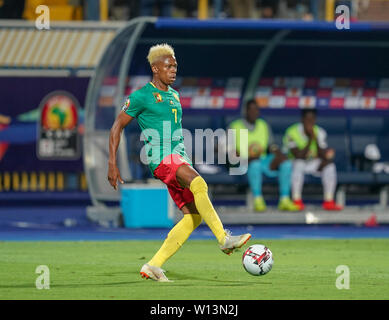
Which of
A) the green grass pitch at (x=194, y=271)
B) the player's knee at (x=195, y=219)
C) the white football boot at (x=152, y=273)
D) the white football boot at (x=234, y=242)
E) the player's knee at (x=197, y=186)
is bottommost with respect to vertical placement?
the green grass pitch at (x=194, y=271)

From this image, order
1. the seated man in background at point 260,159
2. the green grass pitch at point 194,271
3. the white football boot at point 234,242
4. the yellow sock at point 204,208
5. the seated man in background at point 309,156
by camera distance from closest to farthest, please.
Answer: the green grass pitch at point 194,271, the white football boot at point 234,242, the yellow sock at point 204,208, the seated man in background at point 260,159, the seated man in background at point 309,156

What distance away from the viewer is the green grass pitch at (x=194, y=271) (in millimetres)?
9781

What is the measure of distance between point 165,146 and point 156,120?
254 mm

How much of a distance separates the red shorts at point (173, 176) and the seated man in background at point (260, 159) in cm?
838

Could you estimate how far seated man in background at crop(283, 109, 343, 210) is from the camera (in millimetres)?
Answer: 19406

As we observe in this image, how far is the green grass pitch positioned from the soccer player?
1.29 ft

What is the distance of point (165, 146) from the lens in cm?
1068

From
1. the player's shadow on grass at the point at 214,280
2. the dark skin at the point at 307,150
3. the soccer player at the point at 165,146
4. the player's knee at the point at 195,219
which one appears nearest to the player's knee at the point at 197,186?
the soccer player at the point at 165,146

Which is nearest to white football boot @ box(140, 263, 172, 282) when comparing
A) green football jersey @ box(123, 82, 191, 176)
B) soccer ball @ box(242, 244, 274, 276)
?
soccer ball @ box(242, 244, 274, 276)

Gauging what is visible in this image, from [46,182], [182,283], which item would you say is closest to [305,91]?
[46,182]

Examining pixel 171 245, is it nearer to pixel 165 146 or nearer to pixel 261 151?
pixel 165 146

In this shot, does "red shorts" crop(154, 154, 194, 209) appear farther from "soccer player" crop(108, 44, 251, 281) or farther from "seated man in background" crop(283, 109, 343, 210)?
"seated man in background" crop(283, 109, 343, 210)

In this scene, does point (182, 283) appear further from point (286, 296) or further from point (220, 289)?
point (286, 296)

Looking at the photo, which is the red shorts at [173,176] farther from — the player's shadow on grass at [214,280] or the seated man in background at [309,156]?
the seated man in background at [309,156]
